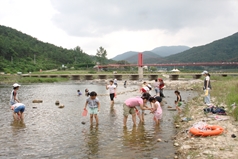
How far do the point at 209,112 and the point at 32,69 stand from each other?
9205 cm

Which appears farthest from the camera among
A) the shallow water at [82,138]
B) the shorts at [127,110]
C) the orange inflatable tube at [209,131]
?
the shorts at [127,110]

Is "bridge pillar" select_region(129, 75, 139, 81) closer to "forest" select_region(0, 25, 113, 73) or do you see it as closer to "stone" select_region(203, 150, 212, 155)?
"forest" select_region(0, 25, 113, 73)

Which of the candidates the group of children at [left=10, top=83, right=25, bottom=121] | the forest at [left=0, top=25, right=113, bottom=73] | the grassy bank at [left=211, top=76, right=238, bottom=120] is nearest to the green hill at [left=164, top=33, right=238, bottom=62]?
the forest at [left=0, top=25, right=113, bottom=73]

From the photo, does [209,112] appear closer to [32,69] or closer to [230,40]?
[32,69]

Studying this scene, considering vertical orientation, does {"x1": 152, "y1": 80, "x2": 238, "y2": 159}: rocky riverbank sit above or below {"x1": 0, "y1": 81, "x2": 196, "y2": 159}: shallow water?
→ above

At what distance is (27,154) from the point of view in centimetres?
798

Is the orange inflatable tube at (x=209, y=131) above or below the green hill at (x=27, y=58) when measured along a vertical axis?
below

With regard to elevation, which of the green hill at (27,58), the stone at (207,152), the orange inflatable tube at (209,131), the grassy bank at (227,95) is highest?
the green hill at (27,58)

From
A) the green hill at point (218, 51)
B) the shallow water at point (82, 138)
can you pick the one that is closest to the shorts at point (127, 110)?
the shallow water at point (82, 138)

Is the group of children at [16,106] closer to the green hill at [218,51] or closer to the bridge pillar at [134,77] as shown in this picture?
the bridge pillar at [134,77]

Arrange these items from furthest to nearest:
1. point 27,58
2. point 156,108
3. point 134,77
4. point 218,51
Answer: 1. point 218,51
2. point 27,58
3. point 134,77
4. point 156,108

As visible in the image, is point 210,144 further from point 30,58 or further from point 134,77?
point 30,58

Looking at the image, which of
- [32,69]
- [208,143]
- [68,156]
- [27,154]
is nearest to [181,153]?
[208,143]

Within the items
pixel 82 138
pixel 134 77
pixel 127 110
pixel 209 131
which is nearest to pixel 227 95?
pixel 127 110
